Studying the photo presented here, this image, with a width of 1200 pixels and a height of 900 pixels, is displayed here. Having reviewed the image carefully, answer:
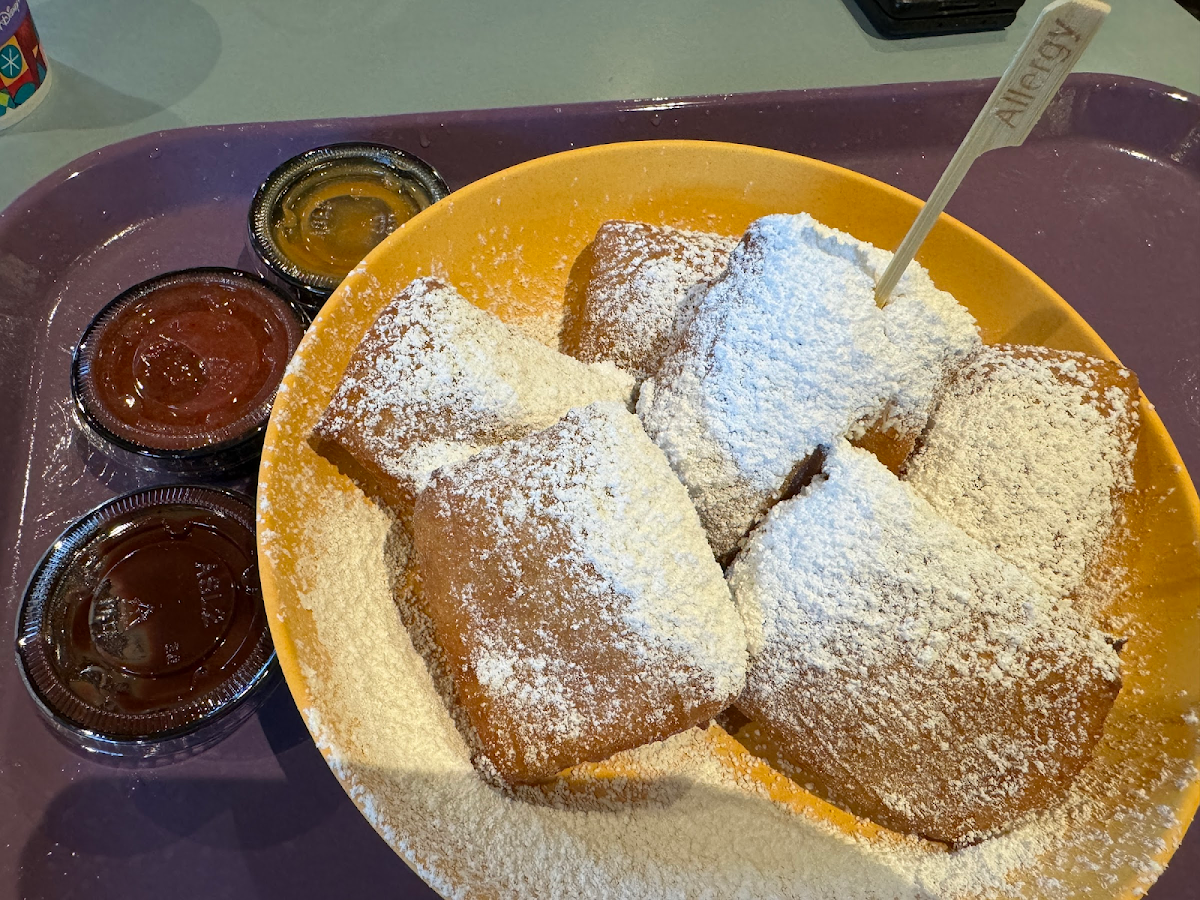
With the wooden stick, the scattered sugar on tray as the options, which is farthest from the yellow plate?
the wooden stick

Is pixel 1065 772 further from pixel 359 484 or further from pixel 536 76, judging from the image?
pixel 536 76

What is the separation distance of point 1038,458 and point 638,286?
0.55 metres

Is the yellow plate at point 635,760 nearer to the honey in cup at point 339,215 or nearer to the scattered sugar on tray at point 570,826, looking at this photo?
the scattered sugar on tray at point 570,826

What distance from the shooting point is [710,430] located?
0.92m

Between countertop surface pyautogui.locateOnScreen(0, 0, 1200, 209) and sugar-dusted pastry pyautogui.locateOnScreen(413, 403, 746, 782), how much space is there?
3.73ft

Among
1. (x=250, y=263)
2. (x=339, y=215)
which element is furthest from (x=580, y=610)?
(x=250, y=263)

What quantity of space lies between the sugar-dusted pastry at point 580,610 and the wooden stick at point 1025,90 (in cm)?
41

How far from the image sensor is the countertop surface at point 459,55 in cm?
162

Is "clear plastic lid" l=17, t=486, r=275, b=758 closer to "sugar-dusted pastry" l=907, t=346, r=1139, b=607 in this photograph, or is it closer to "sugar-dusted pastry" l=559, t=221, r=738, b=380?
"sugar-dusted pastry" l=559, t=221, r=738, b=380

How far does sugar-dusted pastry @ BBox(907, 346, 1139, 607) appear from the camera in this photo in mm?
914

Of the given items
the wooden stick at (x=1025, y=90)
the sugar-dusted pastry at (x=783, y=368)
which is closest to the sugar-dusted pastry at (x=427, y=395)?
the sugar-dusted pastry at (x=783, y=368)

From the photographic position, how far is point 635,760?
0.92 meters

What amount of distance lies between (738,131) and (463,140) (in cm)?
53

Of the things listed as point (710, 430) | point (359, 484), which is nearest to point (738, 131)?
point (710, 430)
